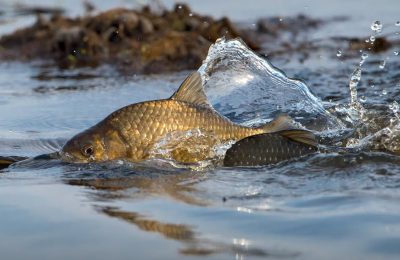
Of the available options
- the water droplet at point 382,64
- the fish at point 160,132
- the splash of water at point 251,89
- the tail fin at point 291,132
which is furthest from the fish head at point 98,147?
the water droplet at point 382,64

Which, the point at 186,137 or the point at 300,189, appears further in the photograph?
the point at 186,137

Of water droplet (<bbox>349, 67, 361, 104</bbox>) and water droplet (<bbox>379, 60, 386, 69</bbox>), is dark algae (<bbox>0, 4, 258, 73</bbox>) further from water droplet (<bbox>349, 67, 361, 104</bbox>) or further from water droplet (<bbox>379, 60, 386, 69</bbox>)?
water droplet (<bbox>349, 67, 361, 104</bbox>)

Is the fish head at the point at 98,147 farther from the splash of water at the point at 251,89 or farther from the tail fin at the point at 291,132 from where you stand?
the splash of water at the point at 251,89

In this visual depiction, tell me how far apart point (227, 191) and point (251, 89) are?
3.03 m

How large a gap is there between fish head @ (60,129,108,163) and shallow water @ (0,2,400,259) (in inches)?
3.2

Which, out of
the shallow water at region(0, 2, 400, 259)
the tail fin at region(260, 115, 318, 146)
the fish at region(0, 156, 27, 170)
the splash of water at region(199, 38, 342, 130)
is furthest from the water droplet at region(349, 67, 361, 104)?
the fish at region(0, 156, 27, 170)

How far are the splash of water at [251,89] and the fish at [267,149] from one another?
141 cm

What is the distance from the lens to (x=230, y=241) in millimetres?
3736

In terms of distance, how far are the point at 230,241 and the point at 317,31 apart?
30.9 ft

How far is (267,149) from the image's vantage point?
17.7ft

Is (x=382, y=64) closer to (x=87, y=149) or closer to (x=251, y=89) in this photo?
(x=251, y=89)

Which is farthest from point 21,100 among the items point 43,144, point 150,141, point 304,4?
point 304,4

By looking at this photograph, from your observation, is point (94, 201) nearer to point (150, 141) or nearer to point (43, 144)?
point (150, 141)

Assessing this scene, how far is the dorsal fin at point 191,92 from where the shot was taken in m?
5.60
